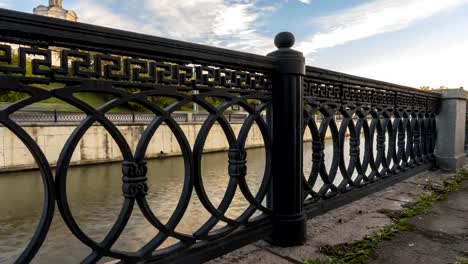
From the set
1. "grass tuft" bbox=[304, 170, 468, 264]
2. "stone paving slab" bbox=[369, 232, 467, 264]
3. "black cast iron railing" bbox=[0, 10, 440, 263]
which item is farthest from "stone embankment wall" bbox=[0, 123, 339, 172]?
"stone paving slab" bbox=[369, 232, 467, 264]

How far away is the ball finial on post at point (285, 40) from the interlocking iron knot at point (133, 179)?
4.17ft

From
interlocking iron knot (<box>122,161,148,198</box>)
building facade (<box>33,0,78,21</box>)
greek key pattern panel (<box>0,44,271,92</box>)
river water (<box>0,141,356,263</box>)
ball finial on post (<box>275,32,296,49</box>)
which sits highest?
building facade (<box>33,0,78,21</box>)

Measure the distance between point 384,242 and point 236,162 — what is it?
→ 119 centimetres

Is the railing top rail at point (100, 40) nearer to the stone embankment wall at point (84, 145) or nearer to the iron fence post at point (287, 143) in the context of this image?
the iron fence post at point (287, 143)

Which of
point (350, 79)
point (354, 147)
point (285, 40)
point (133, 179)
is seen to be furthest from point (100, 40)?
point (354, 147)

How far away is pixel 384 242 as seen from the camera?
2.36 m

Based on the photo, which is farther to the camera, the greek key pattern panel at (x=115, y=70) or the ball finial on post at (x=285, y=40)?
the ball finial on post at (x=285, y=40)

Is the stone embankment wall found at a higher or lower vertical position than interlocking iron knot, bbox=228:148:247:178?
lower

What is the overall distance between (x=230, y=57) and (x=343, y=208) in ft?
6.21

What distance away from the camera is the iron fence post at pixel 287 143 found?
234cm

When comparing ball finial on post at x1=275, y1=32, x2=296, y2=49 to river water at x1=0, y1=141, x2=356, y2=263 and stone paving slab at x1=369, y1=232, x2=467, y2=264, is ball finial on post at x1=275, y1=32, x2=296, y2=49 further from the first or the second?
river water at x1=0, y1=141, x2=356, y2=263

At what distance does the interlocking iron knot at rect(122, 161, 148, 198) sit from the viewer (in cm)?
168

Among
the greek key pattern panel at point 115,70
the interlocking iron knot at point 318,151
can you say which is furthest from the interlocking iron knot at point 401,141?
the greek key pattern panel at point 115,70

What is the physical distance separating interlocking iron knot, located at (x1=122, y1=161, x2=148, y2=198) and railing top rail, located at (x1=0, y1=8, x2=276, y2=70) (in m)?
0.55
